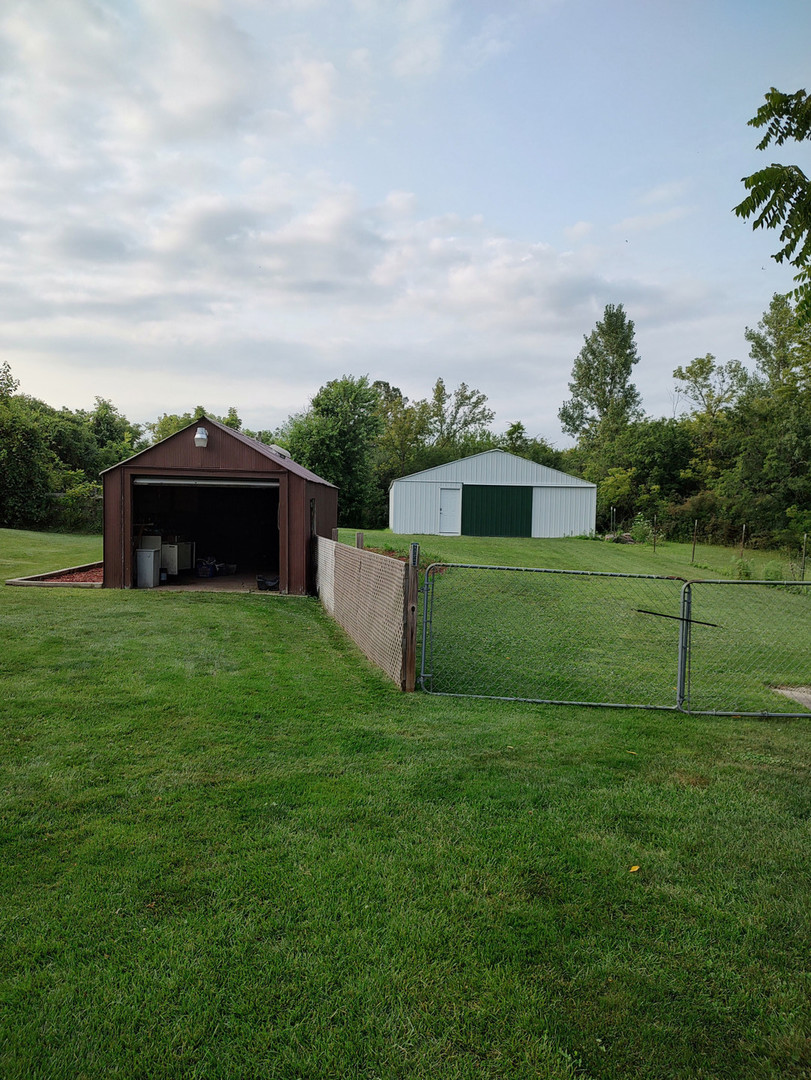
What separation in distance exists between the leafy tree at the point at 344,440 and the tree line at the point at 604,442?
0.07 m

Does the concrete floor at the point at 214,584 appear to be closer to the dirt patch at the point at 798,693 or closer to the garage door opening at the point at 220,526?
the garage door opening at the point at 220,526

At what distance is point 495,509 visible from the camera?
26719 mm

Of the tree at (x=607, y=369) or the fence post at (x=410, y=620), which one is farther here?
the tree at (x=607, y=369)

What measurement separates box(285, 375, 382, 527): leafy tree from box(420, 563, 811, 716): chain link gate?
60.1 feet

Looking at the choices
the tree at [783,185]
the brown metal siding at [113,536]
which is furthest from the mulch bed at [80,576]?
the tree at [783,185]

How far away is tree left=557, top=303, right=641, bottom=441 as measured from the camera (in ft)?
155

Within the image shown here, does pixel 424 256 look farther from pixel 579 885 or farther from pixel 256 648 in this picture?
pixel 579 885

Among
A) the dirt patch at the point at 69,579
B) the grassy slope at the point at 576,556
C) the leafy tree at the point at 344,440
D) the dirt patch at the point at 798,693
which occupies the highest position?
the leafy tree at the point at 344,440

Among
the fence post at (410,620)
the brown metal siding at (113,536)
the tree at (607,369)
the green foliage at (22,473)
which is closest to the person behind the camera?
the fence post at (410,620)

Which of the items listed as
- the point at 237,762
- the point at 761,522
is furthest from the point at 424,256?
the point at 761,522

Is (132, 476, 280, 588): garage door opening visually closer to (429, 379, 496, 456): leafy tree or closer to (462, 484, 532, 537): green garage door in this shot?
(462, 484, 532, 537): green garage door

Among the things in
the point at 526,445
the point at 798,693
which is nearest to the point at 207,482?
the point at 798,693

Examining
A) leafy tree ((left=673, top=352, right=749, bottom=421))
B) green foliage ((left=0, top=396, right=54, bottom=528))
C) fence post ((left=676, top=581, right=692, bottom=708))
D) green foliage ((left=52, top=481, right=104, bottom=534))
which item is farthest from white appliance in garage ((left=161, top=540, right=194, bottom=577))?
leafy tree ((left=673, top=352, right=749, bottom=421))

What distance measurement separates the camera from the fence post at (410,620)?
5.75m
